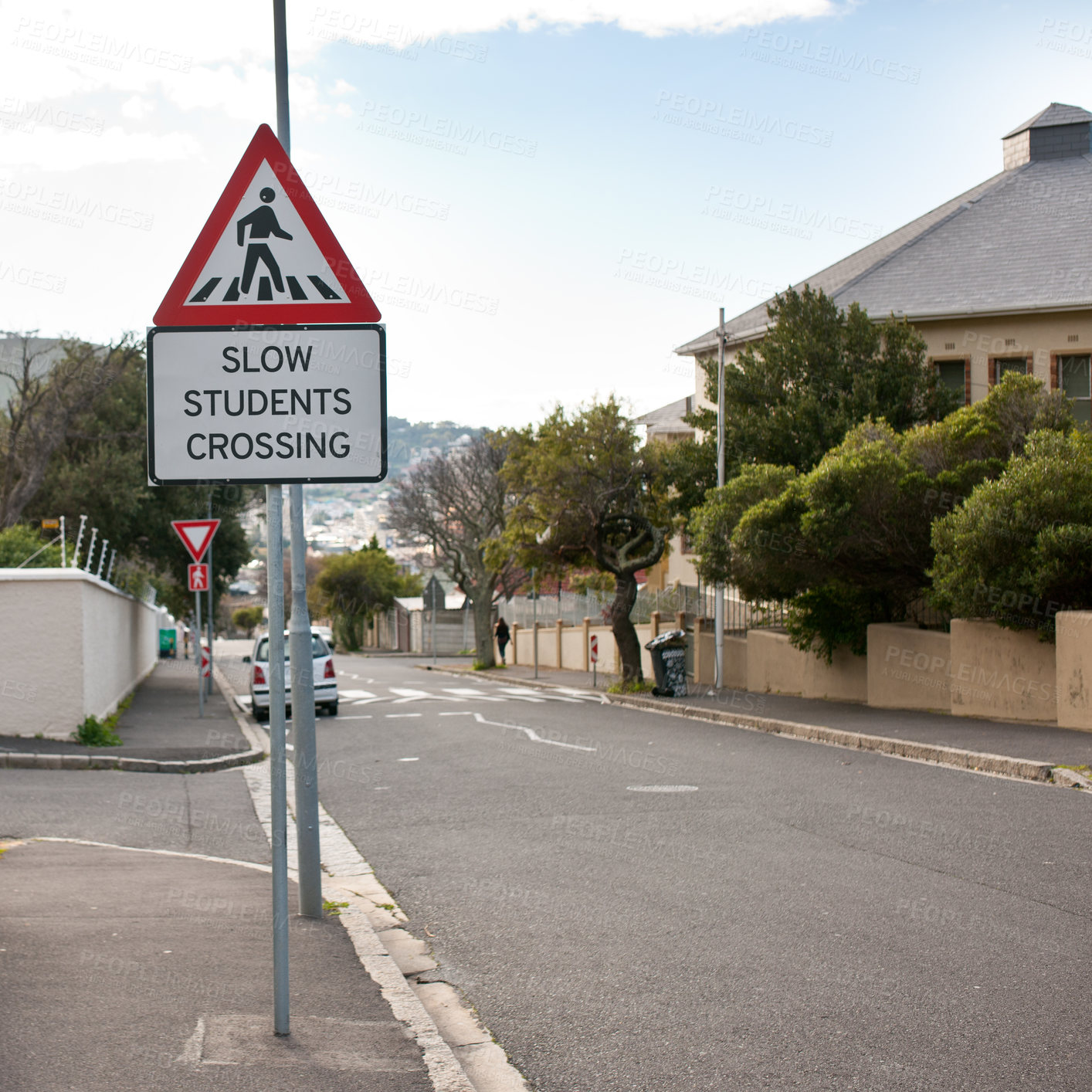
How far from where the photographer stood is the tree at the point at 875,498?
18.4 metres

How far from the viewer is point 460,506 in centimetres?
4794

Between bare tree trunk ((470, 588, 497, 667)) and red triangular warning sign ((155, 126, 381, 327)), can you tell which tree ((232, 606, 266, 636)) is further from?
red triangular warning sign ((155, 126, 381, 327))

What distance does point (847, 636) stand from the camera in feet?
72.4

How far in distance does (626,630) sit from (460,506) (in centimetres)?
2174

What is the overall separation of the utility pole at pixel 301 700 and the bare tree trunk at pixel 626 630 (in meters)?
20.4

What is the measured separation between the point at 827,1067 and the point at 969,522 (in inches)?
513

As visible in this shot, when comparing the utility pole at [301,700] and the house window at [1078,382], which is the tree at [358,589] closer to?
the house window at [1078,382]

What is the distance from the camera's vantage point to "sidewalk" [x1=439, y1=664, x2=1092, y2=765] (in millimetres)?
13234

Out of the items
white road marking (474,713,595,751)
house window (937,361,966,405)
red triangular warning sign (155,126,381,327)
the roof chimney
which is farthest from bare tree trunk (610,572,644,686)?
red triangular warning sign (155,126,381,327)

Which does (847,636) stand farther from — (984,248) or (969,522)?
(984,248)

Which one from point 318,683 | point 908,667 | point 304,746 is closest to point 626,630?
point 318,683

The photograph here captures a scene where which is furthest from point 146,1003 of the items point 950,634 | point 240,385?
point 950,634

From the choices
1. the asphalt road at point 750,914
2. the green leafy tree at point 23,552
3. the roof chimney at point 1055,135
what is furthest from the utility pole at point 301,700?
the roof chimney at point 1055,135

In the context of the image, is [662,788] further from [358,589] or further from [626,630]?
[358,589]
